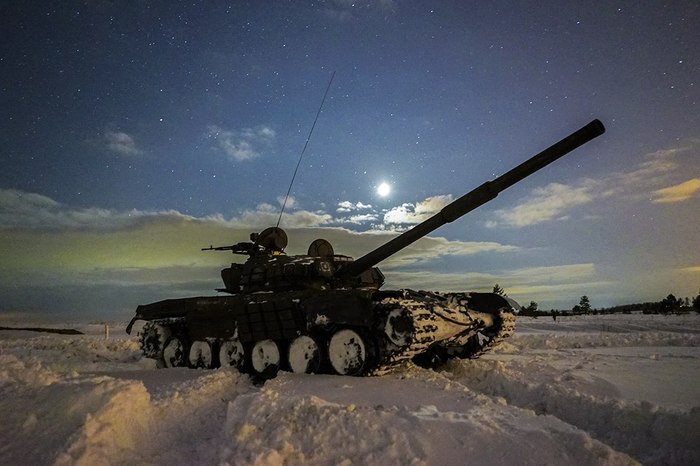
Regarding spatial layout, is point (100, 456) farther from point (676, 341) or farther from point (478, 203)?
point (676, 341)

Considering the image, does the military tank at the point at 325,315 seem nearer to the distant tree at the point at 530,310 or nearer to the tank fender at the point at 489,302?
the tank fender at the point at 489,302

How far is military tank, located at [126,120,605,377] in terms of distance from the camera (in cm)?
796

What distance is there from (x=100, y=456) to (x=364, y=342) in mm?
4944

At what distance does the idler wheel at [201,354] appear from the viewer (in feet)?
36.8

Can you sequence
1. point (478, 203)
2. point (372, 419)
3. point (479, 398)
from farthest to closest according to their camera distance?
point (478, 203) < point (479, 398) < point (372, 419)

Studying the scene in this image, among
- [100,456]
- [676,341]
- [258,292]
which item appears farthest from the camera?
[676,341]

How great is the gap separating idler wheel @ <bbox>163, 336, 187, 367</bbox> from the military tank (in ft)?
0.09

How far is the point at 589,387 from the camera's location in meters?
6.25

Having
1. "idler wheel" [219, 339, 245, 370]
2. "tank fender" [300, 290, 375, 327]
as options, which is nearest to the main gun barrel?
"tank fender" [300, 290, 375, 327]

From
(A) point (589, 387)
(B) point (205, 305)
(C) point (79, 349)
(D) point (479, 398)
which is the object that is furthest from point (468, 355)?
(C) point (79, 349)

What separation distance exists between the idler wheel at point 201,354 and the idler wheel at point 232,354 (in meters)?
0.48

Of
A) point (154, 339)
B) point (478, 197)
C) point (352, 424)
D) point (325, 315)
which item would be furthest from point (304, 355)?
point (154, 339)

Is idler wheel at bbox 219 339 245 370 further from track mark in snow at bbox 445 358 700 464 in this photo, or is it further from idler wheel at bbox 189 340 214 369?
track mark in snow at bbox 445 358 700 464

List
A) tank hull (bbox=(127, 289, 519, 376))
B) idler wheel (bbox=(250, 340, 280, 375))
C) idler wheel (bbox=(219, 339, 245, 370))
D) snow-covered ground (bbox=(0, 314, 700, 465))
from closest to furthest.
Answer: snow-covered ground (bbox=(0, 314, 700, 465)) < tank hull (bbox=(127, 289, 519, 376)) < idler wheel (bbox=(250, 340, 280, 375)) < idler wheel (bbox=(219, 339, 245, 370))
